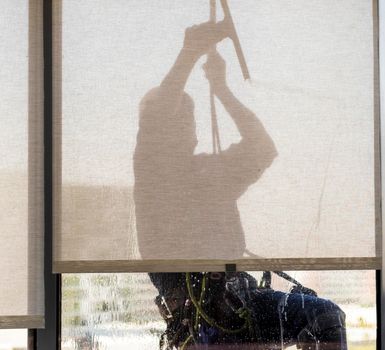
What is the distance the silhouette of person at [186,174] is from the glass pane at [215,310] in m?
0.15

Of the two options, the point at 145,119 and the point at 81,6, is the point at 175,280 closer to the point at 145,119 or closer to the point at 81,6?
the point at 145,119

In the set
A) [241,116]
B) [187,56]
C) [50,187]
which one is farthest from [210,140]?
[50,187]

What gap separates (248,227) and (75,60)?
0.76 metres

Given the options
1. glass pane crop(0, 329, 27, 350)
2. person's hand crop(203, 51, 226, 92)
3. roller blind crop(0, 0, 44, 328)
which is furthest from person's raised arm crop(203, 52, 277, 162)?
glass pane crop(0, 329, 27, 350)

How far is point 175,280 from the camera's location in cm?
219

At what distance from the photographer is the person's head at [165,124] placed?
6.96ft

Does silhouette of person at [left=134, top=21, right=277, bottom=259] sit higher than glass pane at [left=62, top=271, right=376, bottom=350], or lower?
higher

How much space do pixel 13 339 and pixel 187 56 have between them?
1062mm

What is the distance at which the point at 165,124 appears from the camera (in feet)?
6.97

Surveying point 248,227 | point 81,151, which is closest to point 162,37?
point 81,151

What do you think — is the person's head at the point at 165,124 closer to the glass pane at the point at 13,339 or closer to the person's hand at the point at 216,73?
the person's hand at the point at 216,73

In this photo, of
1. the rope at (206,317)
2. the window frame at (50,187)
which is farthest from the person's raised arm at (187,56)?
the rope at (206,317)

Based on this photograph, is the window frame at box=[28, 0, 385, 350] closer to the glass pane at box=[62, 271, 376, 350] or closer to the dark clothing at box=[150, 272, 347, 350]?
the glass pane at box=[62, 271, 376, 350]

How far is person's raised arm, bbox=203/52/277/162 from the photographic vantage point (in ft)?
7.03
